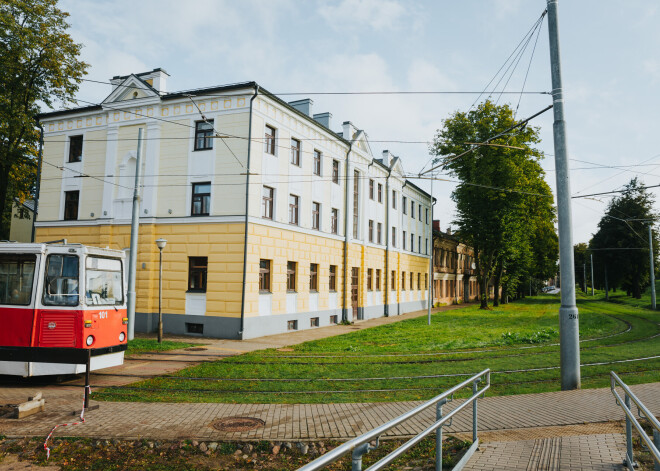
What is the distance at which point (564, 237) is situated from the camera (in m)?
9.56

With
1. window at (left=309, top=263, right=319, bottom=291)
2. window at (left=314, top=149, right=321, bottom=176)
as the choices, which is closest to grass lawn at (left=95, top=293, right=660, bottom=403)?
window at (left=309, top=263, right=319, bottom=291)

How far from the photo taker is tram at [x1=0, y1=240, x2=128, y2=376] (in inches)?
410

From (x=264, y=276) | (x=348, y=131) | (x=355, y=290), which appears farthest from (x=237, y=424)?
(x=348, y=131)

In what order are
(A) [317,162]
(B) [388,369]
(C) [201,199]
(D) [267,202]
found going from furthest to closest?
(A) [317,162] → (D) [267,202] → (C) [201,199] → (B) [388,369]

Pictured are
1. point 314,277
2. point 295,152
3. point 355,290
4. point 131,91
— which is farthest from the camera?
point 355,290

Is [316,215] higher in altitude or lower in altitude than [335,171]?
lower

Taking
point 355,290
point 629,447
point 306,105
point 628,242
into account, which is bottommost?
point 629,447

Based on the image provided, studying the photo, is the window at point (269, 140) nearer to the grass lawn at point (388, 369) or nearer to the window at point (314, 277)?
the window at point (314, 277)

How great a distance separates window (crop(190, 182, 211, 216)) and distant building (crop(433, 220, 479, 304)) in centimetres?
3310

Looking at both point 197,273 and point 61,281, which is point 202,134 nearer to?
point 197,273

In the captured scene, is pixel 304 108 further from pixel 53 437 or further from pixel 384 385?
pixel 53 437

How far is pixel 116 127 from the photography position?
22766 mm

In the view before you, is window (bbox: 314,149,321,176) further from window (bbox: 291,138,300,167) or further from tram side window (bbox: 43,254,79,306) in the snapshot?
tram side window (bbox: 43,254,79,306)

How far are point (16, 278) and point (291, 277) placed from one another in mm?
13613
